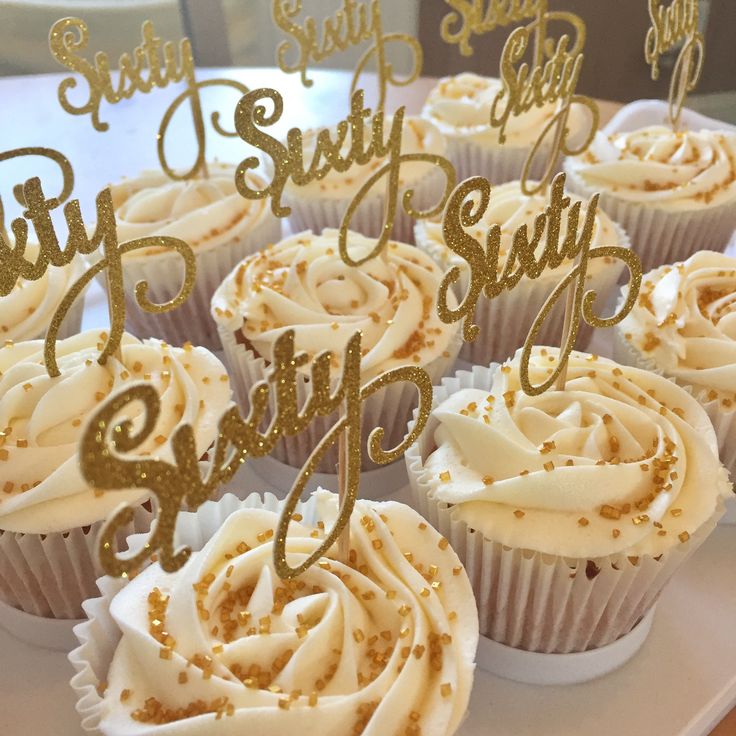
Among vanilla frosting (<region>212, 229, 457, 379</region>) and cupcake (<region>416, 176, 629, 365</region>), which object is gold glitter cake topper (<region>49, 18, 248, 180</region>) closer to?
vanilla frosting (<region>212, 229, 457, 379</region>)

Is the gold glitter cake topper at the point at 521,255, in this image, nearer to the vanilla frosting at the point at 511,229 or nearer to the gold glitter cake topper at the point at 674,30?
the vanilla frosting at the point at 511,229

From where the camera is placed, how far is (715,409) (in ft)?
5.71

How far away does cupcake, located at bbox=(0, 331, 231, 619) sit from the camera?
1434 millimetres

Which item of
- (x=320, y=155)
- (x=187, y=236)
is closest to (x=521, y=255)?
(x=320, y=155)

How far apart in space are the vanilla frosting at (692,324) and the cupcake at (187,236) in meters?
1.10

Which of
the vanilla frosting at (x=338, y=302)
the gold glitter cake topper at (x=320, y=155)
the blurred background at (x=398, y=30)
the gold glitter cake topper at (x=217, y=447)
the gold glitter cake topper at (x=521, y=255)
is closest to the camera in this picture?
the gold glitter cake topper at (x=217, y=447)

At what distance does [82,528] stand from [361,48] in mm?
4610

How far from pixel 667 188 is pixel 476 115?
0.84 meters

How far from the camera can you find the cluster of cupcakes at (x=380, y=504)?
1201 mm

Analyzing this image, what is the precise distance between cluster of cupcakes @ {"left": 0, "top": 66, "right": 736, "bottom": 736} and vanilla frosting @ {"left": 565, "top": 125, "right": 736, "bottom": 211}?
0.28 metres

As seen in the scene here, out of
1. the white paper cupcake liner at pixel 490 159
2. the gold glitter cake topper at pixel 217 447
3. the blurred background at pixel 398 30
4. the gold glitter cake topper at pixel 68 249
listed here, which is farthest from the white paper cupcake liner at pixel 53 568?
the blurred background at pixel 398 30

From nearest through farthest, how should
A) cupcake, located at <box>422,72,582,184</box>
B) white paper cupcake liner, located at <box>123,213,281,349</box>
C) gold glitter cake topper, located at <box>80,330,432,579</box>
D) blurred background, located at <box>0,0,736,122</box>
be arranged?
gold glitter cake topper, located at <box>80,330,432,579</box> → white paper cupcake liner, located at <box>123,213,281,349</box> → cupcake, located at <box>422,72,582,184</box> → blurred background, located at <box>0,0,736,122</box>

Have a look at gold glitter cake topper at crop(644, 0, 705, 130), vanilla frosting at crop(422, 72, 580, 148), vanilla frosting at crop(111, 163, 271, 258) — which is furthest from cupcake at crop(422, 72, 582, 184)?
vanilla frosting at crop(111, 163, 271, 258)

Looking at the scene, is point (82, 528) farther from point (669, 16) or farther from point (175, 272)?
point (669, 16)
